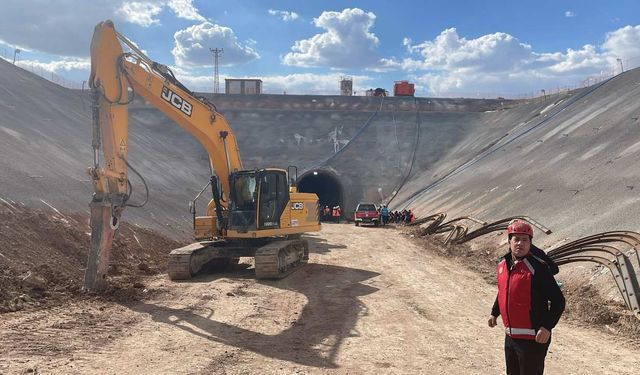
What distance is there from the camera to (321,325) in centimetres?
912

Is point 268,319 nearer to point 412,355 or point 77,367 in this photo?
point 412,355

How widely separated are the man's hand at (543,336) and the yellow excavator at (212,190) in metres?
8.71

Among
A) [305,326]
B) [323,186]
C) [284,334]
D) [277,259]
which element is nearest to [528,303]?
[284,334]

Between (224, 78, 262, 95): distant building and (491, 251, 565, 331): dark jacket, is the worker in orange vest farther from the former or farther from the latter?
(491, 251, 565, 331): dark jacket

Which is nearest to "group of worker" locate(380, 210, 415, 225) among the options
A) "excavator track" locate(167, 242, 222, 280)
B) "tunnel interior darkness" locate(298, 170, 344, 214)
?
"tunnel interior darkness" locate(298, 170, 344, 214)

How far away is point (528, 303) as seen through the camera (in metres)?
4.58

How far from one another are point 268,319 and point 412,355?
3035 millimetres

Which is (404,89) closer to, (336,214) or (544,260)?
(336,214)

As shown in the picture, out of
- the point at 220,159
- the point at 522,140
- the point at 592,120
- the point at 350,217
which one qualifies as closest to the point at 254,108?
the point at 350,217

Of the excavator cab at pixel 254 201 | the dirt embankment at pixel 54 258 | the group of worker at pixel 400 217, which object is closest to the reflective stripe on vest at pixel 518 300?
the dirt embankment at pixel 54 258

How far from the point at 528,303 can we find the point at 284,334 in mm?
4826

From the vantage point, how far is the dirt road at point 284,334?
684cm

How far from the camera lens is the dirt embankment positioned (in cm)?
989

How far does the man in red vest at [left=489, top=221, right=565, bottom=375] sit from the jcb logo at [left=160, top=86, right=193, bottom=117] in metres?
10.2
